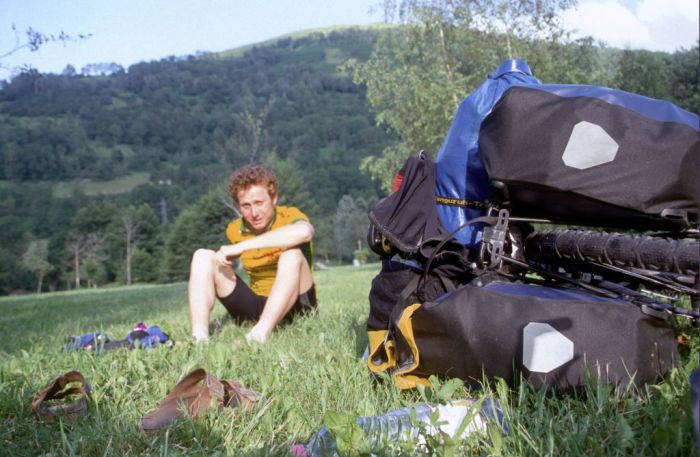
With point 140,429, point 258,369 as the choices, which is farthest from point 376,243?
point 140,429

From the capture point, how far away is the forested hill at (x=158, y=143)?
89.0 meters

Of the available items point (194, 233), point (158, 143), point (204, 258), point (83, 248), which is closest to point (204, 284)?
point (204, 258)

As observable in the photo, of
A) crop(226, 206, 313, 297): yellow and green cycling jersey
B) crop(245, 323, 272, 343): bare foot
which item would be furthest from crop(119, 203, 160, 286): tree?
crop(245, 323, 272, 343): bare foot

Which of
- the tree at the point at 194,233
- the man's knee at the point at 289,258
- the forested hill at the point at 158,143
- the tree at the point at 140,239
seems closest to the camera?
the man's knee at the point at 289,258

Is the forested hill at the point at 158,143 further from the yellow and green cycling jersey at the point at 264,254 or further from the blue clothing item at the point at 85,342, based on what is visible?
the blue clothing item at the point at 85,342

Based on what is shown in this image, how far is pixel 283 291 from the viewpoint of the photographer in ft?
15.1

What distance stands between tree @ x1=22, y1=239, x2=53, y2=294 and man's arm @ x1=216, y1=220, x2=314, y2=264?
8225 cm

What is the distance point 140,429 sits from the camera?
235cm

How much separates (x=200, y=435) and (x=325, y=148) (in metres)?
129

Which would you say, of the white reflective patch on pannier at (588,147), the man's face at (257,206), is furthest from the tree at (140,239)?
the white reflective patch on pannier at (588,147)

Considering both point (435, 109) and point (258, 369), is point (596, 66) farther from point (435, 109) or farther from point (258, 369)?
point (258, 369)

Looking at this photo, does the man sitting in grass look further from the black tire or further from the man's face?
the black tire

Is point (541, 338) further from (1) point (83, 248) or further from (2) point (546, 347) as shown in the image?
(1) point (83, 248)

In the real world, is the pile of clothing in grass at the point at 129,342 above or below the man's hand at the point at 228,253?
below
